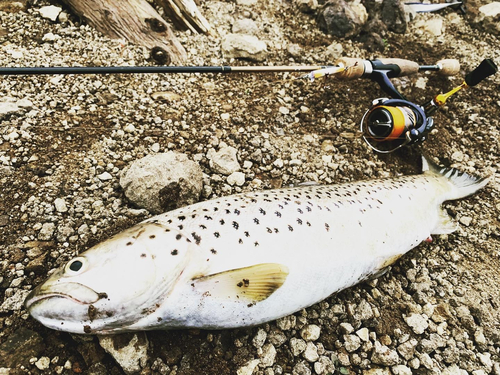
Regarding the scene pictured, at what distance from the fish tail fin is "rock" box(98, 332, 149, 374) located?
11.0 ft

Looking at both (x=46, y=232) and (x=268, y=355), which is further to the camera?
(x=46, y=232)

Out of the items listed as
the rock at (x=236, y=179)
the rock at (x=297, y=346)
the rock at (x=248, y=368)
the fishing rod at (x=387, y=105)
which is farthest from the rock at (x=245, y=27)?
the rock at (x=248, y=368)

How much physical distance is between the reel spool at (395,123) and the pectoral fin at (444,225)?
855 mm

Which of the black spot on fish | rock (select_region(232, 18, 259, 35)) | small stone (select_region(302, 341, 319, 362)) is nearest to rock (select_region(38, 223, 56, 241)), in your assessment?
the black spot on fish

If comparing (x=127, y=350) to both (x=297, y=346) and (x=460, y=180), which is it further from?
(x=460, y=180)

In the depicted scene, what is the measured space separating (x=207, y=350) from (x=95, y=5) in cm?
384

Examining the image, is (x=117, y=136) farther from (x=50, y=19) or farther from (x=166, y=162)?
(x=50, y=19)

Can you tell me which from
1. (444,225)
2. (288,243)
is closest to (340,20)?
(444,225)

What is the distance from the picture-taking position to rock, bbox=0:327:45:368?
6.34 feet

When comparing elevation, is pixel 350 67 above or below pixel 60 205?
below

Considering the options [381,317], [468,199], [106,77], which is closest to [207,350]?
[381,317]

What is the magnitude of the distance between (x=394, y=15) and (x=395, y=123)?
271 centimetres

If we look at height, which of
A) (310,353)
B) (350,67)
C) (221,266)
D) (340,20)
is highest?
(221,266)

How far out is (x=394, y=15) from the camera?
4.86 meters
